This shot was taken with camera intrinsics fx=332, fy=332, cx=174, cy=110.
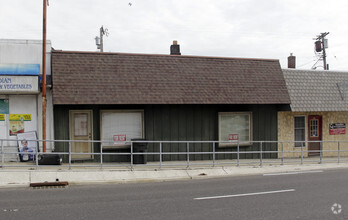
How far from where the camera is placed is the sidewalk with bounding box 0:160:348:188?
997cm

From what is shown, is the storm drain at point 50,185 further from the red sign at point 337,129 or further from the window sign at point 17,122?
the red sign at point 337,129

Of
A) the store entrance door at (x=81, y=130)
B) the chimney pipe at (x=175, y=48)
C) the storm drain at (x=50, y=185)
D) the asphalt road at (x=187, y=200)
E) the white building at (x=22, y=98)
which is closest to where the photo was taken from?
the asphalt road at (x=187, y=200)

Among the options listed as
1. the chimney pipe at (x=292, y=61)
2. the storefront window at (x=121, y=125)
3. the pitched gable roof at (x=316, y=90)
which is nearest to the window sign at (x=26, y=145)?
the storefront window at (x=121, y=125)

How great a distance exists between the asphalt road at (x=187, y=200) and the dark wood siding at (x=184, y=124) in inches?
145

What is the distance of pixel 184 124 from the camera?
14.3 metres

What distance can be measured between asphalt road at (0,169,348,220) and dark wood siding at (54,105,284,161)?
12.1 feet

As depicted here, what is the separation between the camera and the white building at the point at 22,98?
12367mm

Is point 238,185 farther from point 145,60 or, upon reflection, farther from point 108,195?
point 145,60

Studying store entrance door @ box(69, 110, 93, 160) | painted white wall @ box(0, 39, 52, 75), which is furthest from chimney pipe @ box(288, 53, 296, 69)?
painted white wall @ box(0, 39, 52, 75)

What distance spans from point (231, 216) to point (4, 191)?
19.8ft

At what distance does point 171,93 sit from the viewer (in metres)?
13.5

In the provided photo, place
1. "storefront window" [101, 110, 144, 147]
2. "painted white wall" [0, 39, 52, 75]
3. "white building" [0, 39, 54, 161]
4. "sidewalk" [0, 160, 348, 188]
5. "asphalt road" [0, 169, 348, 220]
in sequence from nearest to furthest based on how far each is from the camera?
"asphalt road" [0, 169, 348, 220]
"sidewalk" [0, 160, 348, 188]
"white building" [0, 39, 54, 161]
"painted white wall" [0, 39, 52, 75]
"storefront window" [101, 110, 144, 147]

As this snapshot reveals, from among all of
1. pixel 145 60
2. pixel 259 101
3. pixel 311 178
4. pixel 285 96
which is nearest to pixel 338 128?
pixel 285 96

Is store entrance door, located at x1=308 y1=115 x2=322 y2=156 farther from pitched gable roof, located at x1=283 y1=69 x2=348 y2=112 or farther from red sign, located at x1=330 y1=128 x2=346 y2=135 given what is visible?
pitched gable roof, located at x1=283 y1=69 x2=348 y2=112
